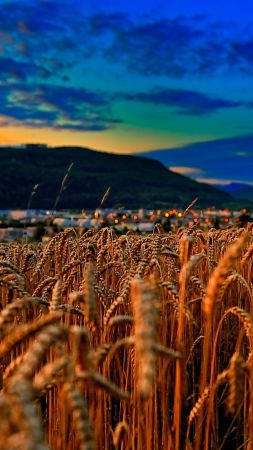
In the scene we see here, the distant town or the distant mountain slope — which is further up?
the distant mountain slope

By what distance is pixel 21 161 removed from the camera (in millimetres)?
134375

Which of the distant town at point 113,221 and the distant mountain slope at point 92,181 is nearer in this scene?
the distant town at point 113,221

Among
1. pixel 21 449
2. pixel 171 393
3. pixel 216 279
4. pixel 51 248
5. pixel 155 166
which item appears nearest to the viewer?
pixel 21 449

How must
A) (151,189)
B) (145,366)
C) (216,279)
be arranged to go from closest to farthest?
(145,366) → (216,279) → (151,189)

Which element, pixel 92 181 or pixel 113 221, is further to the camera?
pixel 92 181

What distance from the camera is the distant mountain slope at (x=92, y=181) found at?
10344 cm

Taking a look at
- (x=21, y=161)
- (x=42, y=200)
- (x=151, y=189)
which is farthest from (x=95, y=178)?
(x=42, y=200)

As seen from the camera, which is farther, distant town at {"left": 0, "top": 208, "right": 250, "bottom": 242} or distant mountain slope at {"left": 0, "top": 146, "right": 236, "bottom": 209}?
distant mountain slope at {"left": 0, "top": 146, "right": 236, "bottom": 209}

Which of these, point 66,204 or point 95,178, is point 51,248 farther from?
point 95,178

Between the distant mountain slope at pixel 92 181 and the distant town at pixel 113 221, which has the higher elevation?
the distant mountain slope at pixel 92 181

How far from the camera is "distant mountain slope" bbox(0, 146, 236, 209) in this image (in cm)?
10344

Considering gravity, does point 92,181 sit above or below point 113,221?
above

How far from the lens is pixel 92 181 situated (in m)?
122

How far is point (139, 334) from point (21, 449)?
0.28 m
